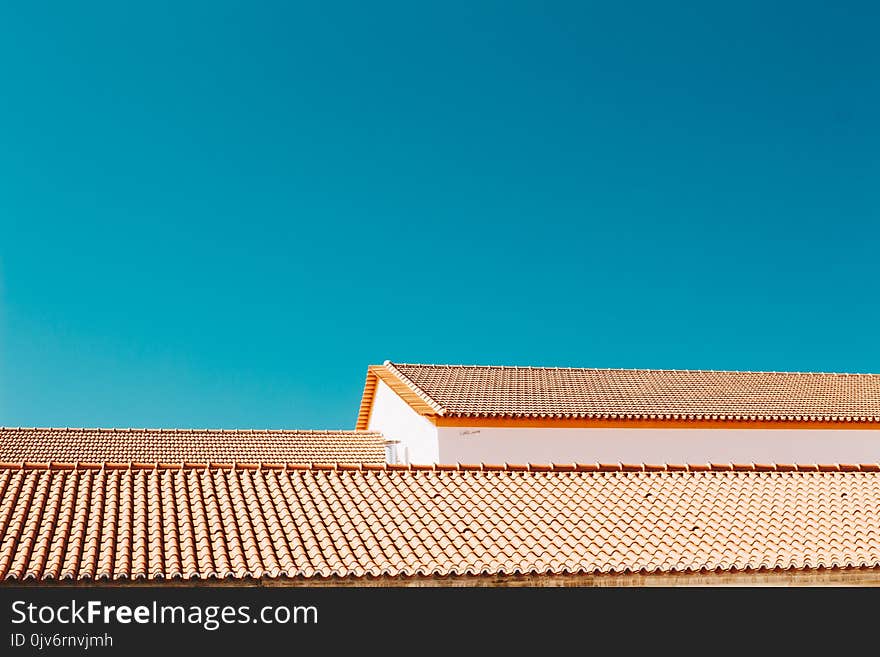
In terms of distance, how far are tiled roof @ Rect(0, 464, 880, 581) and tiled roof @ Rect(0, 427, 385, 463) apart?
7.43m

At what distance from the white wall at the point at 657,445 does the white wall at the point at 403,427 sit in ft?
1.84

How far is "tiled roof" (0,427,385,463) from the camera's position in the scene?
17.3 m

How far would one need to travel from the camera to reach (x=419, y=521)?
9.01 m

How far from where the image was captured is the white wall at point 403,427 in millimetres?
16858

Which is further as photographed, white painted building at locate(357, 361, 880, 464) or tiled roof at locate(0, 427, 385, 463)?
tiled roof at locate(0, 427, 385, 463)

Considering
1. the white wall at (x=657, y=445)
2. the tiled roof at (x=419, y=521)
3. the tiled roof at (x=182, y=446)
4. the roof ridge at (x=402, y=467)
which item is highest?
the tiled roof at (x=182, y=446)

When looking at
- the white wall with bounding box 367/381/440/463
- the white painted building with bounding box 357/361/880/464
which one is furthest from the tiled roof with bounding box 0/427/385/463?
the white painted building with bounding box 357/361/880/464

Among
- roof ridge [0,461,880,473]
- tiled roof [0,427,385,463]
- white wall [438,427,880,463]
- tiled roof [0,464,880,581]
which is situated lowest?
tiled roof [0,464,880,581]

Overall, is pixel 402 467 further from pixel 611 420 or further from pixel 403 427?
pixel 403 427
